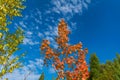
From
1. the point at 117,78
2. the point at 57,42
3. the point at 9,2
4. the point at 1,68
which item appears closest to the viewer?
the point at 1,68

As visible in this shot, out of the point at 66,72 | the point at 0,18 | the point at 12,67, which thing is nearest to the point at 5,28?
the point at 0,18

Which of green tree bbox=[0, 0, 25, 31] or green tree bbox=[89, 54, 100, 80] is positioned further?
green tree bbox=[89, 54, 100, 80]

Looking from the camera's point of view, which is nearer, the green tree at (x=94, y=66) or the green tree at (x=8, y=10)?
the green tree at (x=8, y=10)

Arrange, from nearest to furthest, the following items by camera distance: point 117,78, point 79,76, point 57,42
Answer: point 79,76, point 57,42, point 117,78

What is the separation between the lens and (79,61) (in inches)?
992

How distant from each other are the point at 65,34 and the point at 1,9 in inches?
514

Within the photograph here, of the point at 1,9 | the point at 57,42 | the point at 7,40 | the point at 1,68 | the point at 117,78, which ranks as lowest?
the point at 1,68

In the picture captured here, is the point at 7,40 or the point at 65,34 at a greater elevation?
the point at 65,34

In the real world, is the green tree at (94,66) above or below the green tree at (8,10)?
above

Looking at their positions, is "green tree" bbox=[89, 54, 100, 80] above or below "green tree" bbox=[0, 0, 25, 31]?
above

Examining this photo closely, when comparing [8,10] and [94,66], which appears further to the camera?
[94,66]

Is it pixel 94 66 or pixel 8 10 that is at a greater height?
pixel 94 66

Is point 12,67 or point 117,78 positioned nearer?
point 12,67

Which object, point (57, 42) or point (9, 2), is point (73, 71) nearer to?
point (57, 42)
